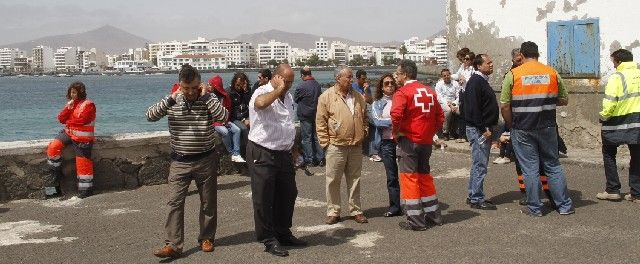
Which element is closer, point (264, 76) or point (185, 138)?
point (185, 138)

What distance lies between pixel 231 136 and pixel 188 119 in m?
4.25

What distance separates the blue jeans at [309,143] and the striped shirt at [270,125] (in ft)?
15.6

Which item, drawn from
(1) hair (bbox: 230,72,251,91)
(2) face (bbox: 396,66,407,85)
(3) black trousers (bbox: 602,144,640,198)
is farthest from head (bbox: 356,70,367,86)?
(3) black trousers (bbox: 602,144,640,198)

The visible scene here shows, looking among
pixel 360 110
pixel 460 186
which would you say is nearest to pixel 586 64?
pixel 460 186

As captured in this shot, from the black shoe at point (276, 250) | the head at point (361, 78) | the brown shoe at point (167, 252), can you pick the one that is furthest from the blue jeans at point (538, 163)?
the head at point (361, 78)

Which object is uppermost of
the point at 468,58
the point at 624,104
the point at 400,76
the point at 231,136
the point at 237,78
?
the point at 468,58

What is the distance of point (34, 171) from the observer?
28.8 feet

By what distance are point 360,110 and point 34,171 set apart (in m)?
4.78

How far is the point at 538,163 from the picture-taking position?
698 cm

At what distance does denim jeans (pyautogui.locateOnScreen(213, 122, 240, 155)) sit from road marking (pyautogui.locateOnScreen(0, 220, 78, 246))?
130 inches

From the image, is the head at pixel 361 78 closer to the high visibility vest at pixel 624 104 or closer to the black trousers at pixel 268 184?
the high visibility vest at pixel 624 104

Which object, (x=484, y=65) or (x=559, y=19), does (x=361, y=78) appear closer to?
(x=559, y=19)

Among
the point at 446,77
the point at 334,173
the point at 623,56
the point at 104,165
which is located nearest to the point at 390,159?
the point at 334,173

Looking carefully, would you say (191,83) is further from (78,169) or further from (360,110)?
(78,169)
